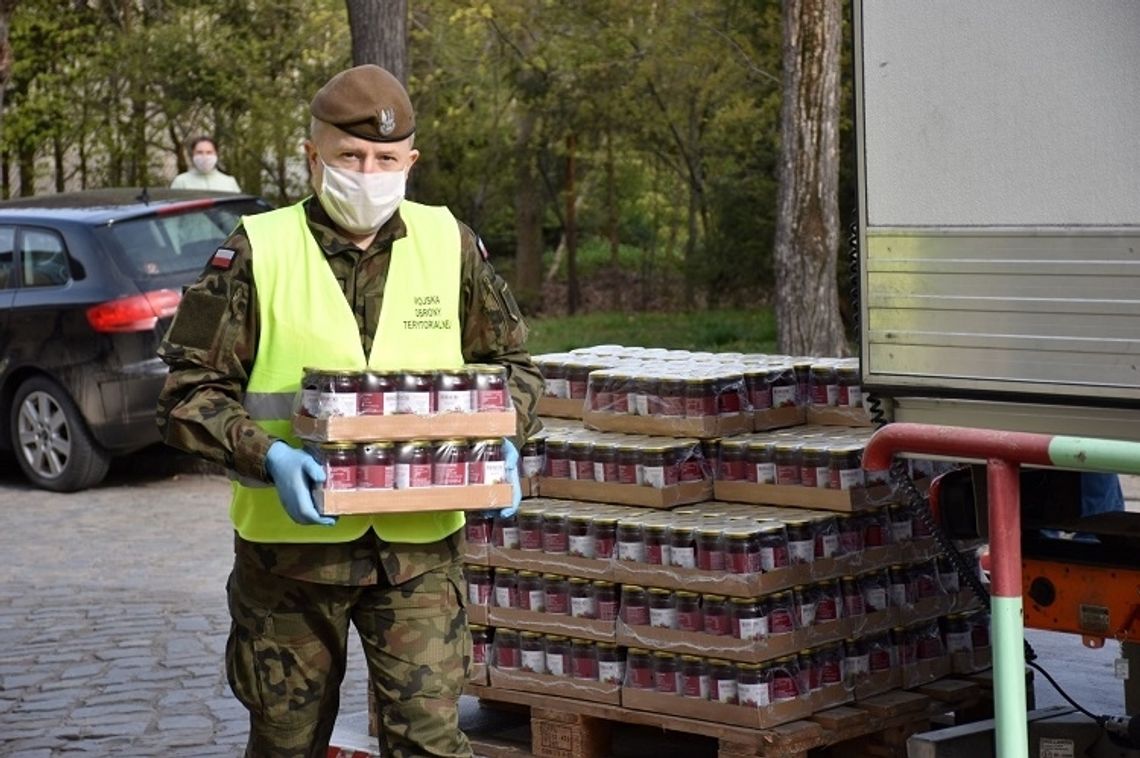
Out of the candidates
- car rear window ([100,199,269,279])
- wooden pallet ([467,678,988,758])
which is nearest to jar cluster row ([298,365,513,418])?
wooden pallet ([467,678,988,758])

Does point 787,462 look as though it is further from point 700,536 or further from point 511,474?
point 511,474

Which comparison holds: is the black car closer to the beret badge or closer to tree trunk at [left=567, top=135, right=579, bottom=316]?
the beret badge

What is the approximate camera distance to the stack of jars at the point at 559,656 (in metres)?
6.12

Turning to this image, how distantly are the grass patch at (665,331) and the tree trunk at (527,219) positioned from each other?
1638 mm

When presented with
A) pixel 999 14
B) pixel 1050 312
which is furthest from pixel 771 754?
pixel 999 14

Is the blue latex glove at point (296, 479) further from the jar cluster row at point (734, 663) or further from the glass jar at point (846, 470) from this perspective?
the glass jar at point (846, 470)

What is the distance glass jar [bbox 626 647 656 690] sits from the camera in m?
6.02

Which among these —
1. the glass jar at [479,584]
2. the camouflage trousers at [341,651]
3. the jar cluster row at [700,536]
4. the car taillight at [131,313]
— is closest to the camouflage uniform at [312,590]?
the camouflage trousers at [341,651]

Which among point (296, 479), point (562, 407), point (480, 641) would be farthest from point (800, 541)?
point (296, 479)

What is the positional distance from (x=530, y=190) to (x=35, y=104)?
628 cm

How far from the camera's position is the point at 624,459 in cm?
634

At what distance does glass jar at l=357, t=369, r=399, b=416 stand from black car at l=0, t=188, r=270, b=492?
820 cm

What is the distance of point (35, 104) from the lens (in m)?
25.4

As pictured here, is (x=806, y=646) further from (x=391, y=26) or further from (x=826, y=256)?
(x=391, y=26)
